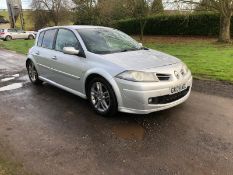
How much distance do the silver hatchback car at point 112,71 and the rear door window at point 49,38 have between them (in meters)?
0.02

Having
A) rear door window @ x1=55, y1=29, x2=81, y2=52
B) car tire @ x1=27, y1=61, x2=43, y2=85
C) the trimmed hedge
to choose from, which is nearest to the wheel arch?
rear door window @ x1=55, y1=29, x2=81, y2=52

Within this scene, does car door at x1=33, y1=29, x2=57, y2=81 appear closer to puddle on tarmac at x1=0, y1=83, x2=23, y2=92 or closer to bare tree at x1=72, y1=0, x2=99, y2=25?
puddle on tarmac at x1=0, y1=83, x2=23, y2=92

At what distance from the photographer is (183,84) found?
5172 millimetres

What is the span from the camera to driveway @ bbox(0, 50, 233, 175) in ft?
12.2

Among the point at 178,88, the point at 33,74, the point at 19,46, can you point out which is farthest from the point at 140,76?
the point at 19,46

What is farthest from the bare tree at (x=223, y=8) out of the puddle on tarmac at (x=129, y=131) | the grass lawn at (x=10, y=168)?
the grass lawn at (x=10, y=168)

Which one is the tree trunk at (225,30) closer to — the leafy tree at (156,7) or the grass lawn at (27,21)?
the leafy tree at (156,7)

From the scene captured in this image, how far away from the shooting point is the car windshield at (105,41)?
224 inches

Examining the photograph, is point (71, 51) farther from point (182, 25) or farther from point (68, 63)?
point (182, 25)

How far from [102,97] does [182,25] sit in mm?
21146

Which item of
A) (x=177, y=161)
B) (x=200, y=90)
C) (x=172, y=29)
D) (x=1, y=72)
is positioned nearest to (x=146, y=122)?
(x=177, y=161)

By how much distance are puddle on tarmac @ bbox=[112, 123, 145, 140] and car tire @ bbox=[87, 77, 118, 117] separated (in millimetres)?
360

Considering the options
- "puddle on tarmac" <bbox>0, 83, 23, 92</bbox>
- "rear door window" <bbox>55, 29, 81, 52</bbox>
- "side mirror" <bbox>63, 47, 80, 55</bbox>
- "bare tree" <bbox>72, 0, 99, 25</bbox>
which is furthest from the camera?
"bare tree" <bbox>72, 0, 99, 25</bbox>

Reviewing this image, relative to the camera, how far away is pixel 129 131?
15.5 ft
